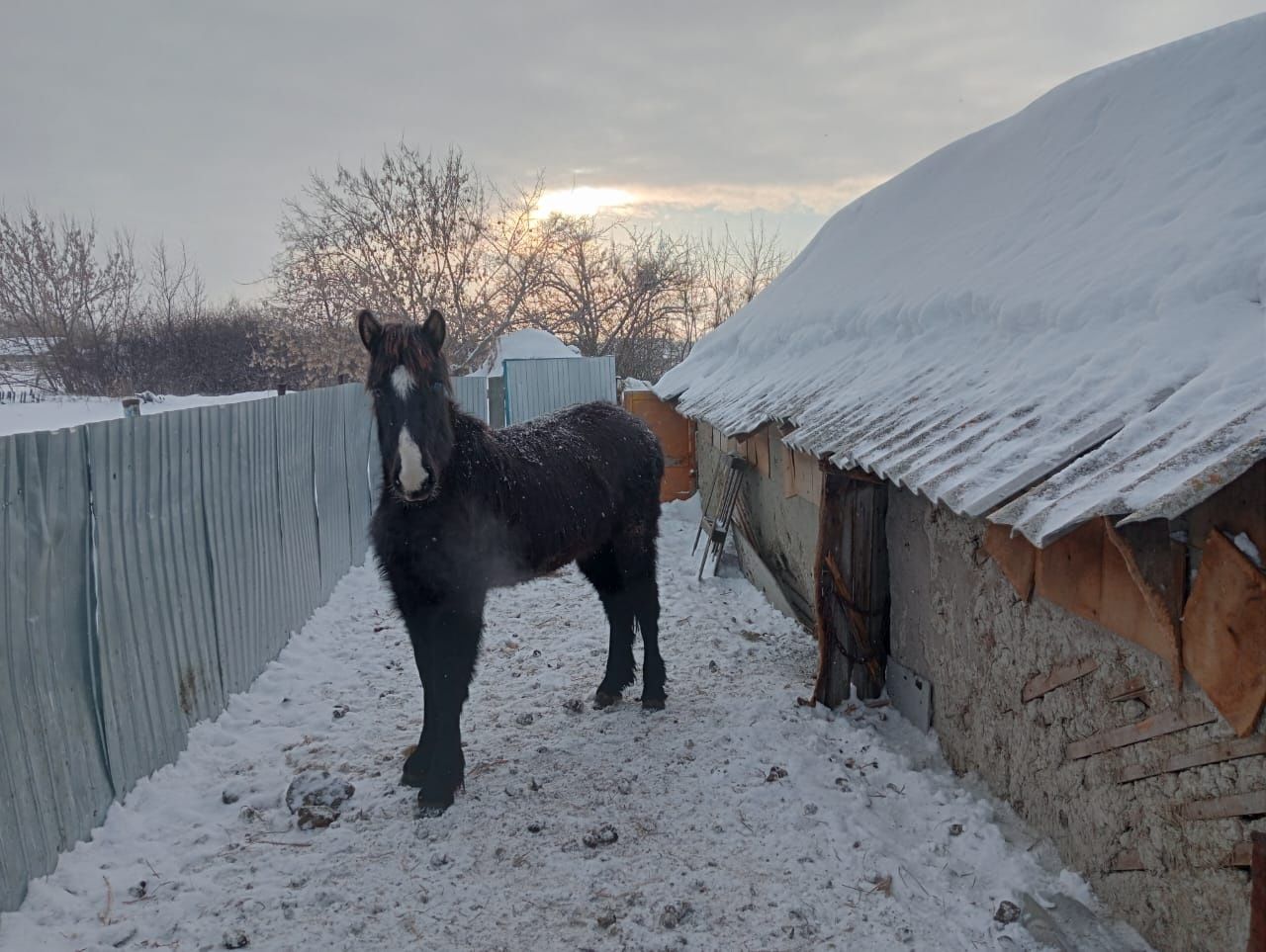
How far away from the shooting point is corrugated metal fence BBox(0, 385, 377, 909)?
3.11 m

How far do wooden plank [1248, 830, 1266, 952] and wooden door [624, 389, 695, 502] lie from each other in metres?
10.1

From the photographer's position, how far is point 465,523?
420 cm

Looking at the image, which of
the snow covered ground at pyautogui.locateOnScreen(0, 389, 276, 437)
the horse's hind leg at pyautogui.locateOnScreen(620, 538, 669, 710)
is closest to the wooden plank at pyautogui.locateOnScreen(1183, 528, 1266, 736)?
the horse's hind leg at pyautogui.locateOnScreen(620, 538, 669, 710)

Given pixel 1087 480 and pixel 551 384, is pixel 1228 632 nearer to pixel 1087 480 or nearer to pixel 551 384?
pixel 1087 480

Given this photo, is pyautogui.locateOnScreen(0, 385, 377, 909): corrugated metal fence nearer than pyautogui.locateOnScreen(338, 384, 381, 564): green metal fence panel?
Yes

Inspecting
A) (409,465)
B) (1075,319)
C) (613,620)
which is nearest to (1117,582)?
(1075,319)

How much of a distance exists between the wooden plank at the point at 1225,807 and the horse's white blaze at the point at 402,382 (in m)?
3.52

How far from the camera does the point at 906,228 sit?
729 cm

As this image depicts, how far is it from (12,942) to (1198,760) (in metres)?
4.05

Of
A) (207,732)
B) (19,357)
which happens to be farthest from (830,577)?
(19,357)

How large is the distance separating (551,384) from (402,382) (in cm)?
1210

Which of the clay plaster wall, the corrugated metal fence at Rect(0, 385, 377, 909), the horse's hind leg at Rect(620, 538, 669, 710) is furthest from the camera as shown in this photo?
the clay plaster wall

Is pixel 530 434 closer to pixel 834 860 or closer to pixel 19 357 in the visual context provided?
pixel 834 860

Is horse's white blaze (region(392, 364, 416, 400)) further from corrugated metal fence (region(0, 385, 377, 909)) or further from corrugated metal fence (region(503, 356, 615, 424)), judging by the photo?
corrugated metal fence (region(503, 356, 615, 424))
